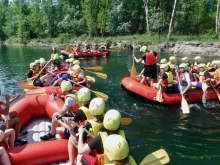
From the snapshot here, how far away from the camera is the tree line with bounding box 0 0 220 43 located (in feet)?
97.6

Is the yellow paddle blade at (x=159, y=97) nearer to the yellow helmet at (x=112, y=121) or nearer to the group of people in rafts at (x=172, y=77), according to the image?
the group of people in rafts at (x=172, y=77)

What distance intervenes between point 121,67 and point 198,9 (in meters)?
19.5

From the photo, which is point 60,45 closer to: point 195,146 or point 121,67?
point 121,67

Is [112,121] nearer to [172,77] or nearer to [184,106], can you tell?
[184,106]

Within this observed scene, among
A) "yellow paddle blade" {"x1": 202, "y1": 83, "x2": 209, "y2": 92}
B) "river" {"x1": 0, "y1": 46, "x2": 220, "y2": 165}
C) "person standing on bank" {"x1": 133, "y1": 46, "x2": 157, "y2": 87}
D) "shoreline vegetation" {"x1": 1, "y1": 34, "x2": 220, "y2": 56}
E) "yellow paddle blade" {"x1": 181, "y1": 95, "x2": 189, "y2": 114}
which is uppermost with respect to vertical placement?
"shoreline vegetation" {"x1": 1, "y1": 34, "x2": 220, "y2": 56}

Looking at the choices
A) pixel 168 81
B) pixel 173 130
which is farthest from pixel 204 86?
pixel 173 130

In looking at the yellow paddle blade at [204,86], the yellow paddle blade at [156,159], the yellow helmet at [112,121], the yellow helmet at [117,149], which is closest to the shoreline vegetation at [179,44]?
the yellow paddle blade at [204,86]

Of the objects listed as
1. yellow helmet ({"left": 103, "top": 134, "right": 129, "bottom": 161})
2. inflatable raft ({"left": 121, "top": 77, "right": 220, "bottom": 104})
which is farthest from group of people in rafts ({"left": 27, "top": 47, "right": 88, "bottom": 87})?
yellow helmet ({"left": 103, "top": 134, "right": 129, "bottom": 161})

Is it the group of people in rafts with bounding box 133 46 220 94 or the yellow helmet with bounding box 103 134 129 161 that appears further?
the group of people in rafts with bounding box 133 46 220 94

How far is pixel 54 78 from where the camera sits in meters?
8.27

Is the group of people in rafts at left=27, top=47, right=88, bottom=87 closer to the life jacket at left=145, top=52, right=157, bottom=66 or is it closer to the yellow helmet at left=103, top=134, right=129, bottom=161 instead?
the life jacket at left=145, top=52, right=157, bottom=66

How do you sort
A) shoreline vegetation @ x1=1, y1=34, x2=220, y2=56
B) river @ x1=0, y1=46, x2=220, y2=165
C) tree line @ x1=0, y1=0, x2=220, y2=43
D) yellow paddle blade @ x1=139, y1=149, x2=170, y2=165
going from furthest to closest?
tree line @ x1=0, y1=0, x2=220, y2=43 → shoreline vegetation @ x1=1, y1=34, x2=220, y2=56 → river @ x1=0, y1=46, x2=220, y2=165 → yellow paddle blade @ x1=139, y1=149, x2=170, y2=165

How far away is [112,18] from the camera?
33.0 m

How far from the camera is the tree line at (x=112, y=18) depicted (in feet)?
97.6
